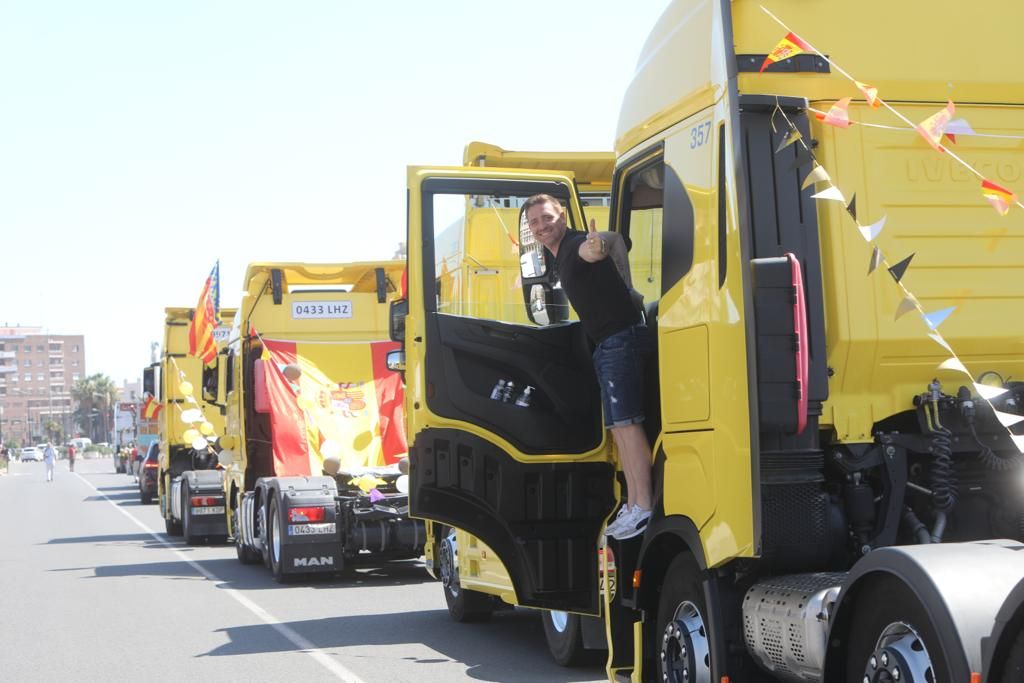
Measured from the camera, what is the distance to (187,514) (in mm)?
20531

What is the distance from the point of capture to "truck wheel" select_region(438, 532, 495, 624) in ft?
34.9

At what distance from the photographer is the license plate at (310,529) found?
1406 cm

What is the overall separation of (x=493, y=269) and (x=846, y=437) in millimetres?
3817

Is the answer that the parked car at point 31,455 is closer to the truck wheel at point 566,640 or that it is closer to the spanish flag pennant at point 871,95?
the truck wheel at point 566,640

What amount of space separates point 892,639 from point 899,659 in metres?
0.08

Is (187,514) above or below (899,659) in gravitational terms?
below

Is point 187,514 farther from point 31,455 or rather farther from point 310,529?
point 31,455

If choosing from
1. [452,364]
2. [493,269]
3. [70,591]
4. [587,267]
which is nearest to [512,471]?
[452,364]

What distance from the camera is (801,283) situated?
4824 millimetres

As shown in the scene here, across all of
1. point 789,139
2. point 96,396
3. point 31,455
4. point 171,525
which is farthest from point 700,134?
point 96,396

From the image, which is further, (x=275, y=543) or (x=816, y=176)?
(x=275, y=543)

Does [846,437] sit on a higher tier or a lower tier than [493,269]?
lower

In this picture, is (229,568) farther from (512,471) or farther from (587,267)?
(587,267)

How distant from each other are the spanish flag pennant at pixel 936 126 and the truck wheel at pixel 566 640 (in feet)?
14.3
